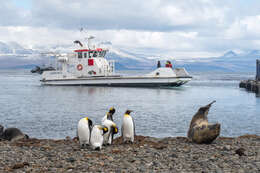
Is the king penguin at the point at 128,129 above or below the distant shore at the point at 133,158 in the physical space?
above

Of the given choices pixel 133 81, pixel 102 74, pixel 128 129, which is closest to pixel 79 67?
pixel 102 74

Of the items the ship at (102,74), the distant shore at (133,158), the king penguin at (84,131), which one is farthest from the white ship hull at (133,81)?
the king penguin at (84,131)

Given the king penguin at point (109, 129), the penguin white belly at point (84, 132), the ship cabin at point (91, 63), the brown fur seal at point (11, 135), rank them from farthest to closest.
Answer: the ship cabin at point (91, 63) → the brown fur seal at point (11, 135) → the king penguin at point (109, 129) → the penguin white belly at point (84, 132)

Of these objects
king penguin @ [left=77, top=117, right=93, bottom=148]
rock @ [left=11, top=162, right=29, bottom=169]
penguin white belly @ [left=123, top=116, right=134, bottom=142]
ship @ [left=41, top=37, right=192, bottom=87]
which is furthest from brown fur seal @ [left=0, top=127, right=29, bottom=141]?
ship @ [left=41, top=37, right=192, bottom=87]

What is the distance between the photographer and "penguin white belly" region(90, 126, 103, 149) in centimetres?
1014

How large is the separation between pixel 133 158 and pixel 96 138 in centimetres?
158

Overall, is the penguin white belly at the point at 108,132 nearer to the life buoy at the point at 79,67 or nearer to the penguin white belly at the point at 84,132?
the penguin white belly at the point at 84,132

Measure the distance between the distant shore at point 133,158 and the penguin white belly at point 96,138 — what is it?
187 mm

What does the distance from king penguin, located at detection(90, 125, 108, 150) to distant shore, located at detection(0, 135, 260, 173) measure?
0.19m

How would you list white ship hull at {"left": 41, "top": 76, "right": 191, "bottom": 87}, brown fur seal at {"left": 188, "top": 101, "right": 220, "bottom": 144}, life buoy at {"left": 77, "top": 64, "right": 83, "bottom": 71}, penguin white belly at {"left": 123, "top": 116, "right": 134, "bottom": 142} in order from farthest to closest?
life buoy at {"left": 77, "top": 64, "right": 83, "bottom": 71}, white ship hull at {"left": 41, "top": 76, "right": 191, "bottom": 87}, penguin white belly at {"left": 123, "top": 116, "right": 134, "bottom": 142}, brown fur seal at {"left": 188, "top": 101, "right": 220, "bottom": 144}

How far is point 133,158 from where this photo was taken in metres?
9.03

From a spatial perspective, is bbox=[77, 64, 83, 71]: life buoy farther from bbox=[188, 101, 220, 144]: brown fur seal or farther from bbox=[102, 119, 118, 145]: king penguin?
bbox=[102, 119, 118, 145]: king penguin

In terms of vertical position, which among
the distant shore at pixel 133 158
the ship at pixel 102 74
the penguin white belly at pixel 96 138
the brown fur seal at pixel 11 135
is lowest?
the brown fur seal at pixel 11 135

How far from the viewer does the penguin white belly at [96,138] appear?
1014 cm
